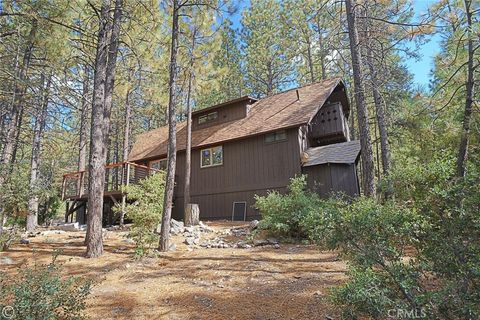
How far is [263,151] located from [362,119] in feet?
21.3

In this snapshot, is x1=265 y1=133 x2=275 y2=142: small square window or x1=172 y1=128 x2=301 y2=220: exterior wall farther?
x1=265 y1=133 x2=275 y2=142: small square window

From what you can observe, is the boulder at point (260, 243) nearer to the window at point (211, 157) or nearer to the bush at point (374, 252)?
the bush at point (374, 252)

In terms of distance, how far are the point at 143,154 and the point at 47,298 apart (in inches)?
600

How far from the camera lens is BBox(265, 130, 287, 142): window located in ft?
41.2

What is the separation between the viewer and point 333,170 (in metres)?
11.8

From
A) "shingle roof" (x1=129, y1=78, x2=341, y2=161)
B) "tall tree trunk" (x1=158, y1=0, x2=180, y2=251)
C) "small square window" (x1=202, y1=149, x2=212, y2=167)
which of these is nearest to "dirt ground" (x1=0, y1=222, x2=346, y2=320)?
"tall tree trunk" (x1=158, y1=0, x2=180, y2=251)

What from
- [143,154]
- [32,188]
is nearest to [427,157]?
[32,188]

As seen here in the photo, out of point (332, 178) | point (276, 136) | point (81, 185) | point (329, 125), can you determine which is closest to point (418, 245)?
point (332, 178)

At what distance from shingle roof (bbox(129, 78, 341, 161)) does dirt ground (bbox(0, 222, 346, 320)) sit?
647 cm

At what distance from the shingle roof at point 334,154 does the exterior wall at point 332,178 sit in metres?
0.25

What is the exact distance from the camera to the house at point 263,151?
39.4ft

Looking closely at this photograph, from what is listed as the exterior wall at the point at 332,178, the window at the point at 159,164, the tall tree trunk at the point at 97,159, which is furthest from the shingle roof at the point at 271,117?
the tall tree trunk at the point at 97,159

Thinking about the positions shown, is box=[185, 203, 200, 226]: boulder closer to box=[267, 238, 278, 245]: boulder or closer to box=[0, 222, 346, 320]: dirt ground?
box=[0, 222, 346, 320]: dirt ground

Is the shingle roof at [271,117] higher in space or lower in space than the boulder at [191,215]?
higher
